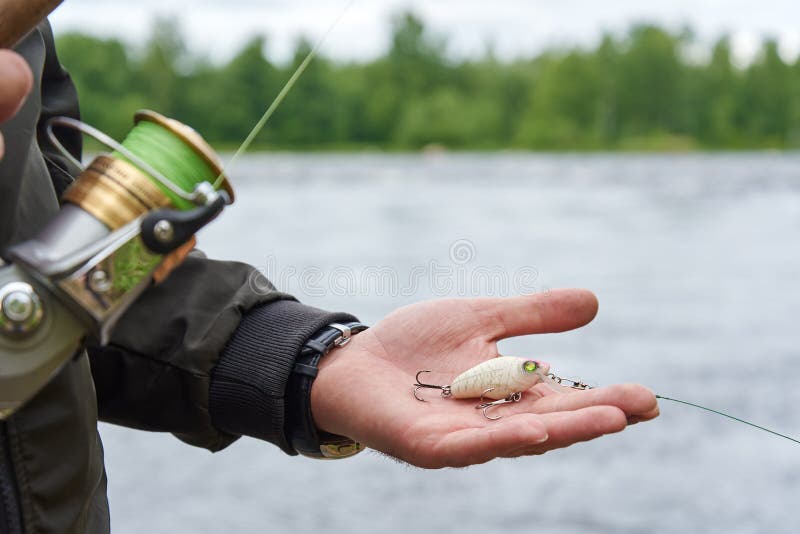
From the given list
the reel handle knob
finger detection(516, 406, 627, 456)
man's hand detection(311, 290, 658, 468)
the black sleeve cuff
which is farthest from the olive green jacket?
finger detection(516, 406, 627, 456)

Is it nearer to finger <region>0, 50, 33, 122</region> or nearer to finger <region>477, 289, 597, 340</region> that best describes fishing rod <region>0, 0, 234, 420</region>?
finger <region>0, 50, 33, 122</region>

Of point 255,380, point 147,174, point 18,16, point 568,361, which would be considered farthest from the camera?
point 568,361

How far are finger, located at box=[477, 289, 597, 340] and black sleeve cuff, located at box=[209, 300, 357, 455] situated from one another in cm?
41

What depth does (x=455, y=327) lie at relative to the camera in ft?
6.81

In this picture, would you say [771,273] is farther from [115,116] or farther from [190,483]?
[115,116]

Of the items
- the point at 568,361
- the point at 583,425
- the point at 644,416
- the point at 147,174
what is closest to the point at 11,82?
the point at 147,174

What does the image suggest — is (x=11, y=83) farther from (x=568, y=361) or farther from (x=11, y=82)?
(x=568, y=361)

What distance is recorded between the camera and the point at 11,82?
1.22 metres

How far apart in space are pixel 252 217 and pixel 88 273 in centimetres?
1941

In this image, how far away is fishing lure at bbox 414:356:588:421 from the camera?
→ 1896 millimetres

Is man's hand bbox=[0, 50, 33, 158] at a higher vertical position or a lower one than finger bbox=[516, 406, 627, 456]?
higher

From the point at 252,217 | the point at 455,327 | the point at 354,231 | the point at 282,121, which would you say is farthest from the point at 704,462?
the point at 282,121

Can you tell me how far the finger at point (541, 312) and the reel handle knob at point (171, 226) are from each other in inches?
29.5

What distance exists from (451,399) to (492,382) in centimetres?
9
